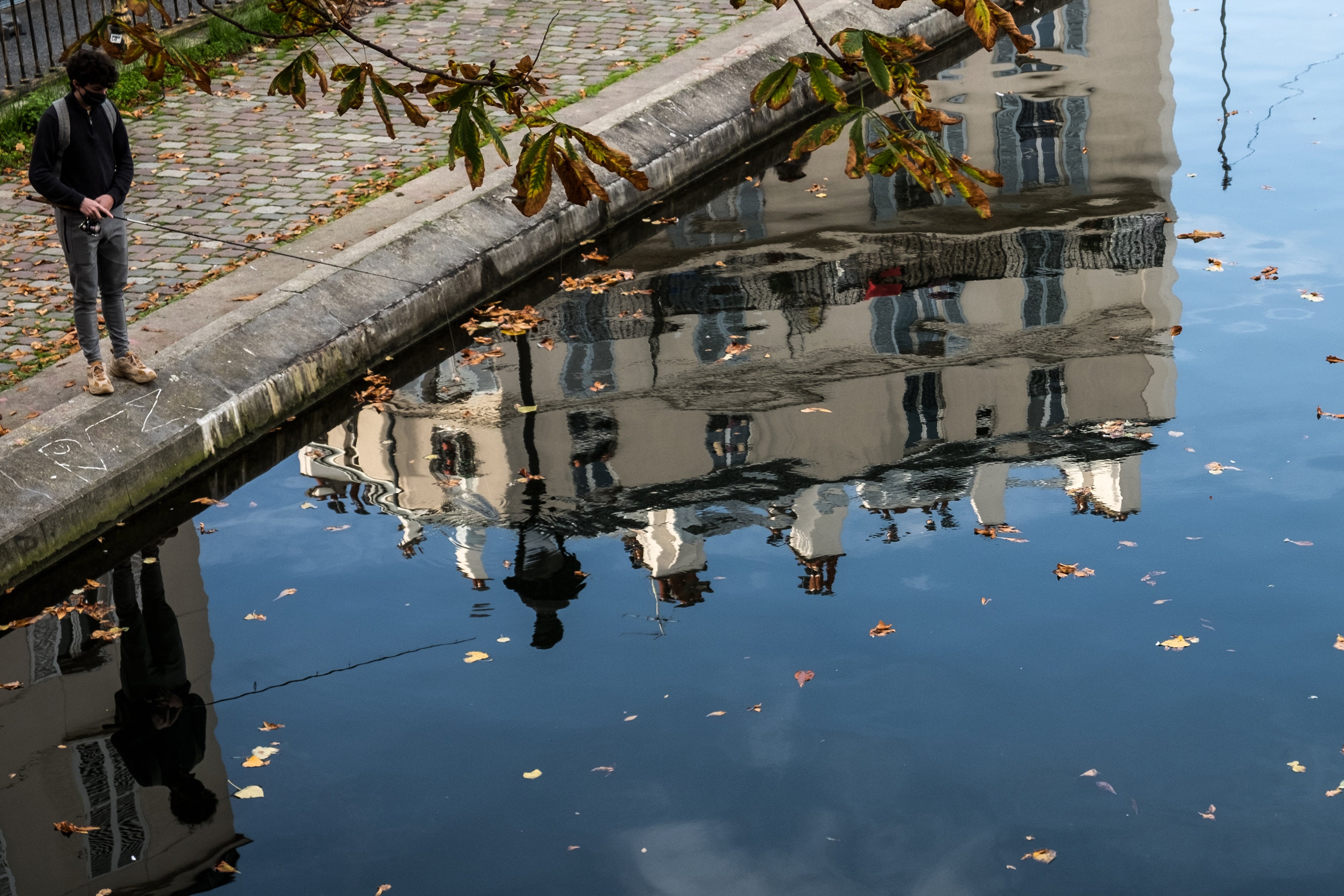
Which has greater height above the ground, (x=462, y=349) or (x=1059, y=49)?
(x=1059, y=49)

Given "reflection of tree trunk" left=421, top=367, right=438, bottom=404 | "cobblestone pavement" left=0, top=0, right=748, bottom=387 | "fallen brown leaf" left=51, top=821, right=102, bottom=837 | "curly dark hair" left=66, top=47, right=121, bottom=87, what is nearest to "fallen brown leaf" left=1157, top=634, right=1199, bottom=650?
"fallen brown leaf" left=51, top=821, right=102, bottom=837

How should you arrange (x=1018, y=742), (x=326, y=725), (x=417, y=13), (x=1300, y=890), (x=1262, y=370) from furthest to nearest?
(x=417, y=13), (x=1262, y=370), (x=326, y=725), (x=1018, y=742), (x=1300, y=890)

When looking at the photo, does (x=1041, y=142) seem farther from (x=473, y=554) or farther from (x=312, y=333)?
(x=473, y=554)

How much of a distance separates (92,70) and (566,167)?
530 centimetres

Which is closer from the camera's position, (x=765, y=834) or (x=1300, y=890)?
(x=1300, y=890)

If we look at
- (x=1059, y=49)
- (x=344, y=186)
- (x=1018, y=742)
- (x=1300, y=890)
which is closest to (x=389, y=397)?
(x=344, y=186)

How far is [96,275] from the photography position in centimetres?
830

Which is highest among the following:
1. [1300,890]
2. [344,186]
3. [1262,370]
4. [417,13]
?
[417,13]

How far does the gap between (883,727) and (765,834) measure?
0.85m

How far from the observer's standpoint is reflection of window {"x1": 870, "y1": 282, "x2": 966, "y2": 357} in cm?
1003

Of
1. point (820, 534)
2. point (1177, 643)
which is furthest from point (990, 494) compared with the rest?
point (1177, 643)

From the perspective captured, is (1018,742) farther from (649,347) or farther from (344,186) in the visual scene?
(344,186)

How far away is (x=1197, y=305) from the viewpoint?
1045cm

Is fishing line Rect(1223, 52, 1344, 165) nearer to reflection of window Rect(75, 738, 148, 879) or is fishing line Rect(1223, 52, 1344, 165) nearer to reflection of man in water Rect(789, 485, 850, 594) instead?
reflection of man in water Rect(789, 485, 850, 594)
